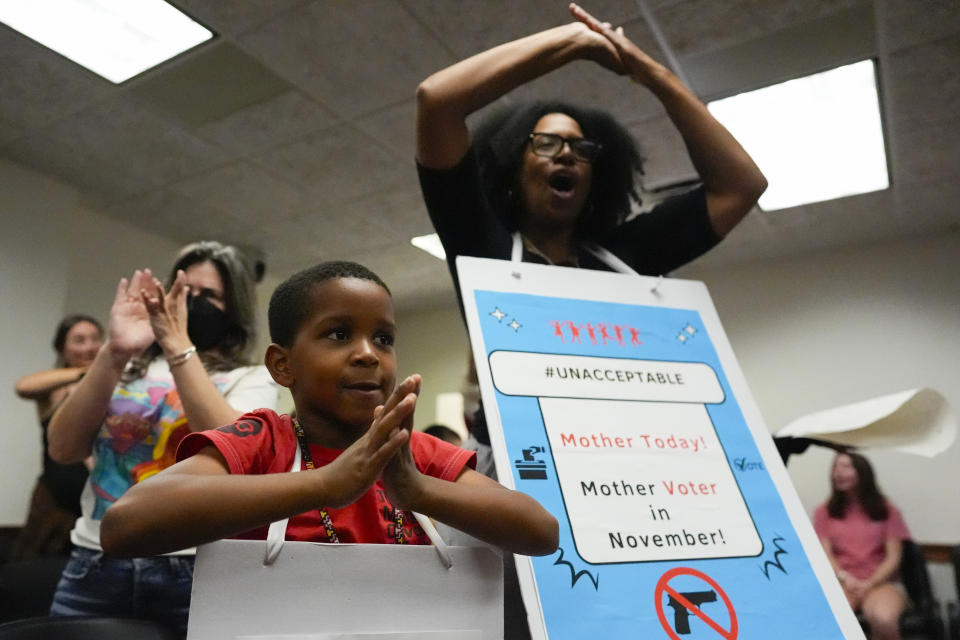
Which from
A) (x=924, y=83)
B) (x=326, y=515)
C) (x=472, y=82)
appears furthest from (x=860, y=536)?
(x=326, y=515)

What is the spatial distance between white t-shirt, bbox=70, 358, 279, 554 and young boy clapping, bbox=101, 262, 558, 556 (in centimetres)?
52

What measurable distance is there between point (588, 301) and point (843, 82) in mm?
3043

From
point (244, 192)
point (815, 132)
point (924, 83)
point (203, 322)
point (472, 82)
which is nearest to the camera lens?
point (472, 82)

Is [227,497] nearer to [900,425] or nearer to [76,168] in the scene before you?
[900,425]

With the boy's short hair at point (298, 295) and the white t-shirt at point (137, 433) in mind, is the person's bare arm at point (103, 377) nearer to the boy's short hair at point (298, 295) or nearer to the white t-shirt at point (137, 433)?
the white t-shirt at point (137, 433)

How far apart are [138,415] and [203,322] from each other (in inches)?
8.7

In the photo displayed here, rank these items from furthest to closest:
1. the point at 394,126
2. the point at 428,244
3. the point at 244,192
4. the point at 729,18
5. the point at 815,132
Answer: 1. the point at 428,244
2. the point at 244,192
3. the point at 815,132
4. the point at 394,126
5. the point at 729,18

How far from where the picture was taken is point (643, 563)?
29.4 inches

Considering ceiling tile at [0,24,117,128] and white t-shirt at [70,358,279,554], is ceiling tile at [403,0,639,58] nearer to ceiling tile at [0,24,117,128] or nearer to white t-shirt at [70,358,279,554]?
ceiling tile at [0,24,117,128]

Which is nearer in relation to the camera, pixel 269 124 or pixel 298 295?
pixel 298 295

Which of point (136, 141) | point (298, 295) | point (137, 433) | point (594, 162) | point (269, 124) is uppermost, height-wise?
point (136, 141)

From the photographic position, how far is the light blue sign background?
0.70 m

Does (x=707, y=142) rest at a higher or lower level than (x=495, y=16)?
lower

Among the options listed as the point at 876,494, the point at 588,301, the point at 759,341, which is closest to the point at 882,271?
the point at 759,341
